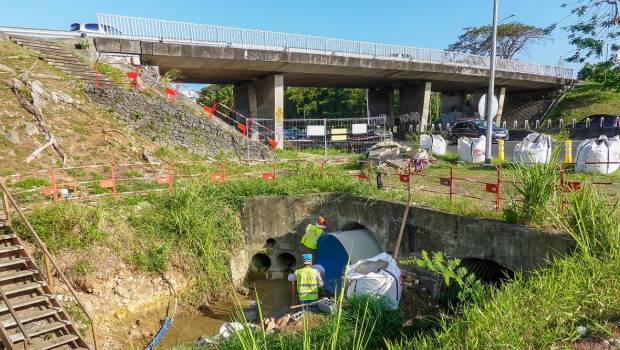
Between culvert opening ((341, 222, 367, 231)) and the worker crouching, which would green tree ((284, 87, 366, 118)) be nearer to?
culvert opening ((341, 222, 367, 231))

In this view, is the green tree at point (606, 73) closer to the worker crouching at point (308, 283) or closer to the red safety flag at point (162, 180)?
the worker crouching at point (308, 283)

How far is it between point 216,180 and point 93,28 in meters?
11.2

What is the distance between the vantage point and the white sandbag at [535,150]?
12.9m

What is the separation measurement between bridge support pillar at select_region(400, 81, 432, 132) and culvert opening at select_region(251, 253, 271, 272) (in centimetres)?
2029

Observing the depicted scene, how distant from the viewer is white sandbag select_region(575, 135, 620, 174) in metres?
11.7

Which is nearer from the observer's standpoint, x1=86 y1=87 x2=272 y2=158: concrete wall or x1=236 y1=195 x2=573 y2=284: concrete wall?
x1=236 y1=195 x2=573 y2=284: concrete wall

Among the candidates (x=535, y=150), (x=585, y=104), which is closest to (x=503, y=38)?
(x=585, y=104)

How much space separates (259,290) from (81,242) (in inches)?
186

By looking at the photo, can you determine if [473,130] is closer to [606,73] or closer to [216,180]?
[606,73]

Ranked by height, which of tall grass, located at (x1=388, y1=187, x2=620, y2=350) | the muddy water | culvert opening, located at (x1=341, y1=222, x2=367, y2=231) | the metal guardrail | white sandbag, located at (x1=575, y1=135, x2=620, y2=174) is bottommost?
the muddy water

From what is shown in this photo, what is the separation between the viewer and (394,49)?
939 inches

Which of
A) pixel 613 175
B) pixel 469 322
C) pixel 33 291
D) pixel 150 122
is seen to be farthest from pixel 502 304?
pixel 150 122

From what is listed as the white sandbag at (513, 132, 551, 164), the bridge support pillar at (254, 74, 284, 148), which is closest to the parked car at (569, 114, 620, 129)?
the white sandbag at (513, 132, 551, 164)

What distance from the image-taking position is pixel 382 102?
33.9m
